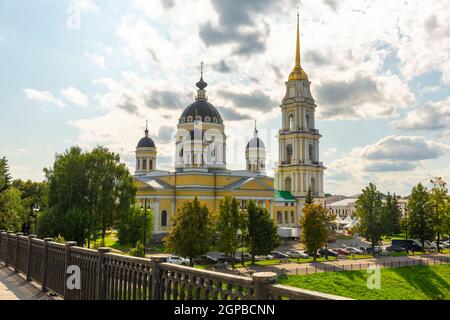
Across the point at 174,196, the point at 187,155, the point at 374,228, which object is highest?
the point at 187,155

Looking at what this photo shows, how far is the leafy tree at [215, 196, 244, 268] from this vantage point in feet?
115

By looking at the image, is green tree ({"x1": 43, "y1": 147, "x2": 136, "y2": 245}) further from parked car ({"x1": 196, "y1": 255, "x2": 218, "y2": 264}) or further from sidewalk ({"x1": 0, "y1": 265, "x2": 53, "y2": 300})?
sidewalk ({"x1": 0, "y1": 265, "x2": 53, "y2": 300})

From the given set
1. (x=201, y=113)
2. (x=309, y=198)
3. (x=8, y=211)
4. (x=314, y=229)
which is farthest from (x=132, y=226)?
(x=309, y=198)

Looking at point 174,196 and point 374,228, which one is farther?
point 174,196

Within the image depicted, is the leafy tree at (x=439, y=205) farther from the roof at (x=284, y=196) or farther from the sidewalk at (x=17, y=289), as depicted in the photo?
the sidewalk at (x=17, y=289)

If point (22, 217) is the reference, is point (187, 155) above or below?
above

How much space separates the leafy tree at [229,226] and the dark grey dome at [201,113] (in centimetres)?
2264

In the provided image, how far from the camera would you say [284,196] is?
67.1 meters

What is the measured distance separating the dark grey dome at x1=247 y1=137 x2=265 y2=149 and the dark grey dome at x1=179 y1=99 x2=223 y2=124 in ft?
26.9

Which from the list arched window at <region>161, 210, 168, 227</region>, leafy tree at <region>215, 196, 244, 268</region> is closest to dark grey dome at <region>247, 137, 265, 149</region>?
arched window at <region>161, 210, 168, 227</region>
